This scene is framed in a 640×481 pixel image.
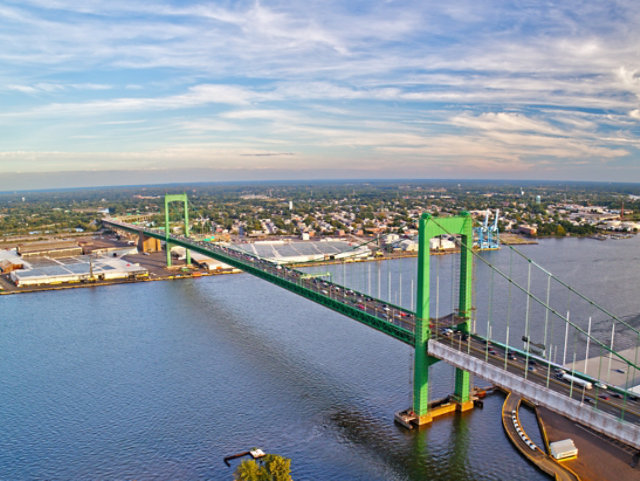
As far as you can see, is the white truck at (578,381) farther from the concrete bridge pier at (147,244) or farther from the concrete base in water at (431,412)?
the concrete bridge pier at (147,244)

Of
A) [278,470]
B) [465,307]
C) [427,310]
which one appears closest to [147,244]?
[465,307]

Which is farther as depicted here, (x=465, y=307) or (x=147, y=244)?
(x=147, y=244)

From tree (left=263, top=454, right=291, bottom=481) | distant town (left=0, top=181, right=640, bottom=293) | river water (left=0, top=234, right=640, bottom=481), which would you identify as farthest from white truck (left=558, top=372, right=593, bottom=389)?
distant town (left=0, top=181, right=640, bottom=293)

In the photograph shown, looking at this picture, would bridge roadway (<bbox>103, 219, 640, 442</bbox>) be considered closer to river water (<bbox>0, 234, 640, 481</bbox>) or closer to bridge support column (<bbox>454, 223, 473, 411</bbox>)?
bridge support column (<bbox>454, 223, 473, 411</bbox>)

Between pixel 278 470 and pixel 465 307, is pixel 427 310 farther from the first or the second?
pixel 278 470

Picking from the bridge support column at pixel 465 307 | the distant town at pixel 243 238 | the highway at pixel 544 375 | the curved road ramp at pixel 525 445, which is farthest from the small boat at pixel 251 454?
the distant town at pixel 243 238
